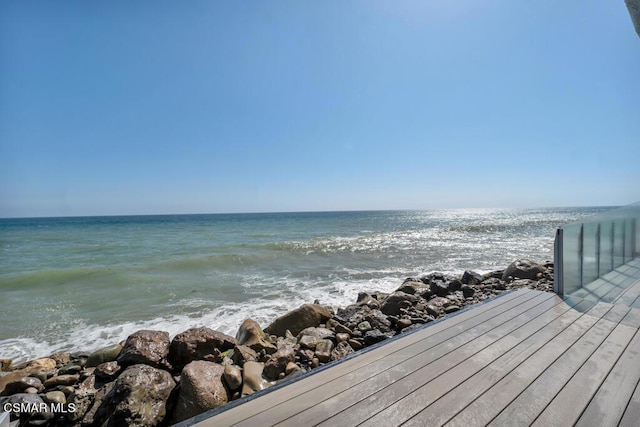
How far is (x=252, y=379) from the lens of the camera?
358cm

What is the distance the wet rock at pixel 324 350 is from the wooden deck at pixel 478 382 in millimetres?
1654

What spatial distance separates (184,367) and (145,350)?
112 cm

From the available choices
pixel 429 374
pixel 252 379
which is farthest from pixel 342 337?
pixel 429 374

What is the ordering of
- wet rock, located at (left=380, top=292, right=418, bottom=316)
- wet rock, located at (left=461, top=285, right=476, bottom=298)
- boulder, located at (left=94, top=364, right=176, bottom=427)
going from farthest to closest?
wet rock, located at (left=461, top=285, right=476, bottom=298), wet rock, located at (left=380, top=292, right=418, bottom=316), boulder, located at (left=94, top=364, right=176, bottom=427)

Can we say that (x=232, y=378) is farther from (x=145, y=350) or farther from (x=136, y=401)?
(x=145, y=350)

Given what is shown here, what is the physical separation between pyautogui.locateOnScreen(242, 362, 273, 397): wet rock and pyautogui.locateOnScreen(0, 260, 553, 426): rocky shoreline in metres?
0.01

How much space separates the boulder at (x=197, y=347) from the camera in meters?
4.34

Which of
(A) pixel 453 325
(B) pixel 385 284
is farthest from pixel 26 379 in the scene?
(B) pixel 385 284

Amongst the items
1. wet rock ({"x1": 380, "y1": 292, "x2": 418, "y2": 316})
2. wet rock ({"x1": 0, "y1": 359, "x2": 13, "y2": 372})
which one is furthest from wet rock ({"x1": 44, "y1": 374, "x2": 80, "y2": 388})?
wet rock ({"x1": 380, "y1": 292, "x2": 418, "y2": 316})

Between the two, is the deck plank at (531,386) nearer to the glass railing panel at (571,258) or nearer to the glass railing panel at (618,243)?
the glass railing panel at (571,258)

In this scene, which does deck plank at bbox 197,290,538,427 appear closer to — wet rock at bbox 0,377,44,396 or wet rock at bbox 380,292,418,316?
wet rock at bbox 380,292,418,316

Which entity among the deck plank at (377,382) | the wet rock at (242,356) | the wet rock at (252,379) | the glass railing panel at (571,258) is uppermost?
the glass railing panel at (571,258)

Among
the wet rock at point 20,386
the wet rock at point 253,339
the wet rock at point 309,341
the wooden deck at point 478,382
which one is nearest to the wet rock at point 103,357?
the wet rock at point 20,386

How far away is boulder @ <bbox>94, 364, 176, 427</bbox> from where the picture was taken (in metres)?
2.92
